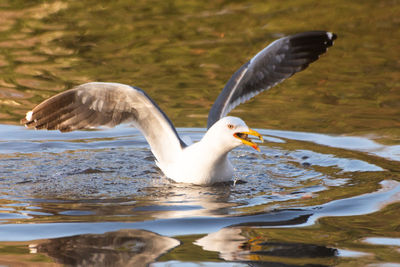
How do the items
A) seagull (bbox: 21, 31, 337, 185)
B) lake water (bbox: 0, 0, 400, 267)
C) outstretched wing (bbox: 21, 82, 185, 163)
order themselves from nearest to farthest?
lake water (bbox: 0, 0, 400, 267) < seagull (bbox: 21, 31, 337, 185) < outstretched wing (bbox: 21, 82, 185, 163)

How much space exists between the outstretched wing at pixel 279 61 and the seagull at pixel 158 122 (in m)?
0.07

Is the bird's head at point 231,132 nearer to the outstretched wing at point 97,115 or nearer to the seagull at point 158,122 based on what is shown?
the seagull at point 158,122

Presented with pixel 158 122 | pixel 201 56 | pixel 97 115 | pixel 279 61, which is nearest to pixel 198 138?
pixel 279 61

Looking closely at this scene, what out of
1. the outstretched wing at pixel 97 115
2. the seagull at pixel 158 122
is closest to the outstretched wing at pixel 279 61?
the seagull at pixel 158 122

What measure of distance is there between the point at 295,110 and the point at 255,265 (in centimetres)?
553

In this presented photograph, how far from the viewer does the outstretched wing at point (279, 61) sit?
8.70 metres

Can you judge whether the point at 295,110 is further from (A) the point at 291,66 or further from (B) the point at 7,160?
(B) the point at 7,160

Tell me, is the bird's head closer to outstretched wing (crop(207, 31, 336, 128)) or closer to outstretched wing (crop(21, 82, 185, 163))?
outstretched wing (crop(21, 82, 185, 163))

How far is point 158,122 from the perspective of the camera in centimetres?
773

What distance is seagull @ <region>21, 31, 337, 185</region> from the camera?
724 cm

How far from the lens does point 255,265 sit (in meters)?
4.72

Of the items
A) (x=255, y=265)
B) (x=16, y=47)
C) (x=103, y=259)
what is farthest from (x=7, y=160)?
(x=16, y=47)

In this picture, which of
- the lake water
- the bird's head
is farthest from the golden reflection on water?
the bird's head

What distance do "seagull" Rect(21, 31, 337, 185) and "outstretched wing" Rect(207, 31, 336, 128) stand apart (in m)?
0.07
